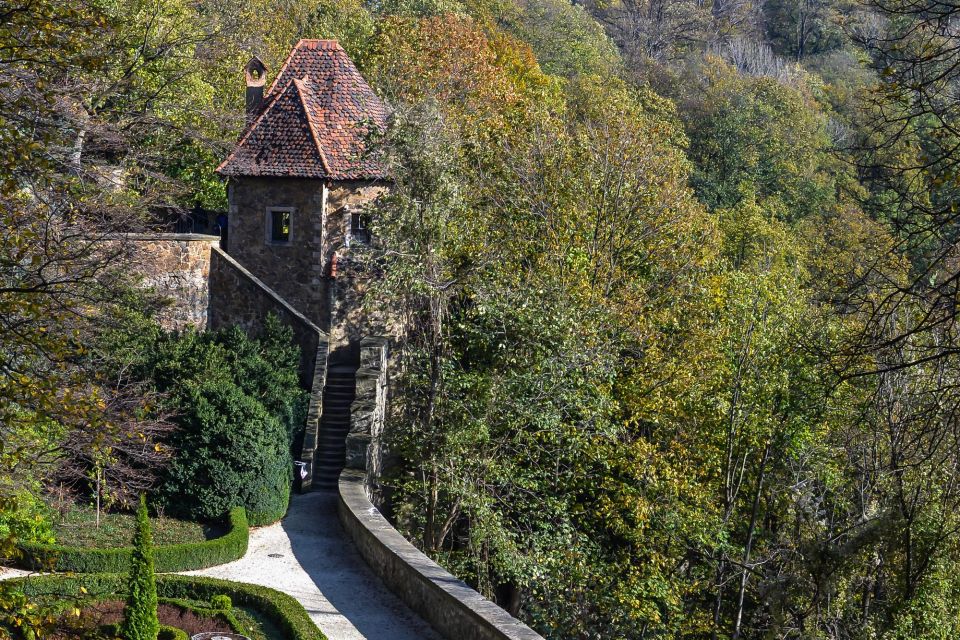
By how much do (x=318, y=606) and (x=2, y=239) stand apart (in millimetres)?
7132

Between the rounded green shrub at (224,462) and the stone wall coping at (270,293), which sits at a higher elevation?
the stone wall coping at (270,293)

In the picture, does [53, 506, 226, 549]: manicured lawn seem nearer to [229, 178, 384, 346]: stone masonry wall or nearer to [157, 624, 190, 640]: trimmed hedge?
[157, 624, 190, 640]: trimmed hedge

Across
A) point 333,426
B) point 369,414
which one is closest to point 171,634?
point 369,414

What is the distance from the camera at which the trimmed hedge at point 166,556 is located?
48.6 ft

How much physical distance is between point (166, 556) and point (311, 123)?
1350cm

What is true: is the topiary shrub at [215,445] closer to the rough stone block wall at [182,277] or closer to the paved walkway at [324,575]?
the paved walkway at [324,575]

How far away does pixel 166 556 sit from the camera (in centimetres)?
1534

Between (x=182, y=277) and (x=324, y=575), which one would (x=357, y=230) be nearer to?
(x=182, y=277)

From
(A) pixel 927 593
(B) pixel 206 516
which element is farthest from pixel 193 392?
(A) pixel 927 593

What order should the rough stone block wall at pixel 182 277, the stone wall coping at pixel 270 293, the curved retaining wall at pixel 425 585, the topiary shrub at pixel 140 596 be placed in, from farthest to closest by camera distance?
the stone wall coping at pixel 270 293, the rough stone block wall at pixel 182 277, the curved retaining wall at pixel 425 585, the topiary shrub at pixel 140 596

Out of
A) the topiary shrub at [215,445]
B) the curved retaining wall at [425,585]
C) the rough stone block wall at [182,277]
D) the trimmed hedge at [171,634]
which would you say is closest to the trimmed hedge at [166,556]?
the topiary shrub at [215,445]

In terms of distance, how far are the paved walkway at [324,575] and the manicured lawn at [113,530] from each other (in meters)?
0.97

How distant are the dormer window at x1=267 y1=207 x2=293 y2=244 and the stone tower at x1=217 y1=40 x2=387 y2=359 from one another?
26mm

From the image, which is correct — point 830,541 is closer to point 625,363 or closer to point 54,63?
point 625,363
